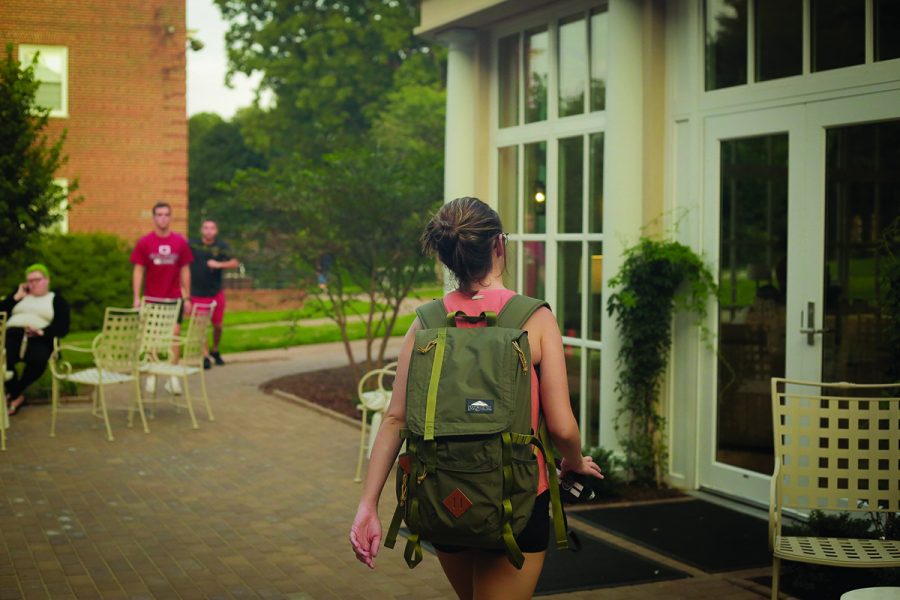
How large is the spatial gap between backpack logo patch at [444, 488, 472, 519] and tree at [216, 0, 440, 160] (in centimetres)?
3787

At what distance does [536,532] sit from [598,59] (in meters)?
5.86

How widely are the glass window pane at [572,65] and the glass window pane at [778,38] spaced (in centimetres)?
166

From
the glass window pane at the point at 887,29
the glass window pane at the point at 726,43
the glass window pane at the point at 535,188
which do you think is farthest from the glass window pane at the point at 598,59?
the glass window pane at the point at 887,29

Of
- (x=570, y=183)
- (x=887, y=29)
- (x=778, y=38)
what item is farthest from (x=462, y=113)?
(x=887, y=29)

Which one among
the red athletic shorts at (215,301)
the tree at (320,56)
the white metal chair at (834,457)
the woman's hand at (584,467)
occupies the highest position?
the tree at (320,56)

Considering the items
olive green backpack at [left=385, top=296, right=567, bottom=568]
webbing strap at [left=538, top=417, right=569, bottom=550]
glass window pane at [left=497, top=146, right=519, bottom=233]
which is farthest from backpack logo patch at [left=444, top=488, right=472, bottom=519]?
glass window pane at [left=497, top=146, right=519, bottom=233]

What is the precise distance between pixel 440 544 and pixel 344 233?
8.88 metres

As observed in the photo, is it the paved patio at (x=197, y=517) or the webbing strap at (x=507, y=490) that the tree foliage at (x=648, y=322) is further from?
the webbing strap at (x=507, y=490)

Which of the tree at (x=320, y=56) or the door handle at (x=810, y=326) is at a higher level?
the tree at (x=320, y=56)

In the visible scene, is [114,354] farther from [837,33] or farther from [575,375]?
[837,33]

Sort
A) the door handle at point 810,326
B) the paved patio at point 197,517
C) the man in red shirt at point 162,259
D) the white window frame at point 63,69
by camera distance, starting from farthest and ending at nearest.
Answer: the white window frame at point 63,69 < the man in red shirt at point 162,259 < the door handle at point 810,326 < the paved patio at point 197,517

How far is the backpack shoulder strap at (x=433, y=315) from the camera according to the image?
128 inches

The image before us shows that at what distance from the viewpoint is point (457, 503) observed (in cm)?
302

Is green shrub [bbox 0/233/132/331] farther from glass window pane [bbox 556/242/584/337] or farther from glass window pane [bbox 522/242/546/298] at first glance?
glass window pane [bbox 556/242/584/337]
